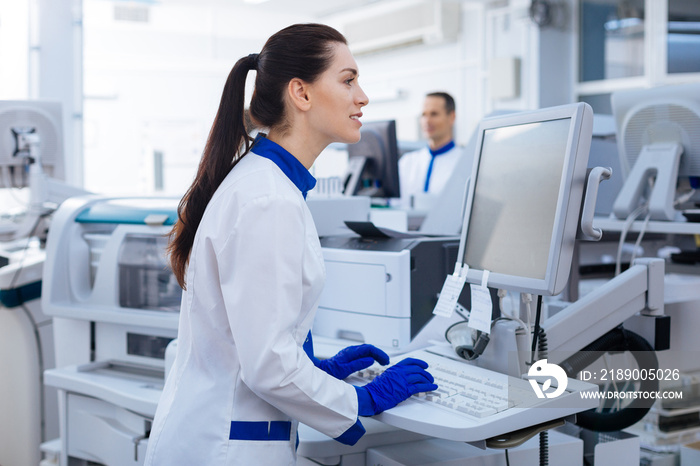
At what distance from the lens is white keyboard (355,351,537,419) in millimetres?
1173

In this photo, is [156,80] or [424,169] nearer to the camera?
[424,169]

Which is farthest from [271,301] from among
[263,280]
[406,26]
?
[406,26]

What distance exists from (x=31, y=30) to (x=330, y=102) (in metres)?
3.95

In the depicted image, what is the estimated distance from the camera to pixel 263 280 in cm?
106

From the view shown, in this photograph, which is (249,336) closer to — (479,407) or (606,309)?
(479,407)

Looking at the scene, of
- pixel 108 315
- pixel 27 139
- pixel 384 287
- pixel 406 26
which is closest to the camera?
pixel 384 287

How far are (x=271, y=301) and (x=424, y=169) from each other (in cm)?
334

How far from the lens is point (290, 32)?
1.25m

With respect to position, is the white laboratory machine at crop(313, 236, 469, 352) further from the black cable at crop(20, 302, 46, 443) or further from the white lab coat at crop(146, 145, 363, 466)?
the black cable at crop(20, 302, 46, 443)

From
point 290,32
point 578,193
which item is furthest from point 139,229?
point 578,193

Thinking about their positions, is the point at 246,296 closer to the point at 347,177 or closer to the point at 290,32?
the point at 290,32

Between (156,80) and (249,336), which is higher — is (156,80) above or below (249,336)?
above

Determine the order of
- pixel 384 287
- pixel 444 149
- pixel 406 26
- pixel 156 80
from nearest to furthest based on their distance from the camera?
1. pixel 384 287
2. pixel 444 149
3. pixel 406 26
4. pixel 156 80

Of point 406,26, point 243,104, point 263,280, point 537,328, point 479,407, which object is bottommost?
Answer: point 479,407
